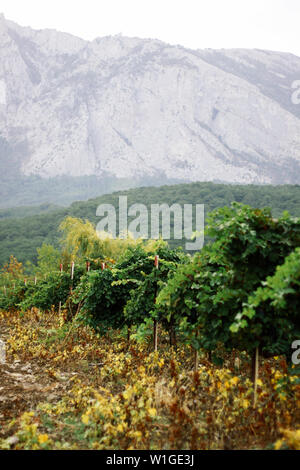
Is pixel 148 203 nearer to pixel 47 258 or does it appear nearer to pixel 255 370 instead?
pixel 47 258

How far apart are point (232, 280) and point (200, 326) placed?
903mm

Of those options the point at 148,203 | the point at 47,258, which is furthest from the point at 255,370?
the point at 148,203

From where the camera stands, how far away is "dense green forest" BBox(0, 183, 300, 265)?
6862cm

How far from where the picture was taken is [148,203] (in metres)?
96.8

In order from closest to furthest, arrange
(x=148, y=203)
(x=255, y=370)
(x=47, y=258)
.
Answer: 1. (x=255, y=370)
2. (x=47, y=258)
3. (x=148, y=203)

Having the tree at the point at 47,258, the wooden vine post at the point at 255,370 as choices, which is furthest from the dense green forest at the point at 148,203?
the wooden vine post at the point at 255,370

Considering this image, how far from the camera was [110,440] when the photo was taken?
4059 millimetres

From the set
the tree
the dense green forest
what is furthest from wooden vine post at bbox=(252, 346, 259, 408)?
the dense green forest

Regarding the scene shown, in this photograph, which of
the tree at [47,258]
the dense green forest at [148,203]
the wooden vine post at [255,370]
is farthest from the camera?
the dense green forest at [148,203]

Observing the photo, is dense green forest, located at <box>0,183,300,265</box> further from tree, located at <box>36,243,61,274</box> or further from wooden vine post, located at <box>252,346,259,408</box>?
wooden vine post, located at <box>252,346,259,408</box>

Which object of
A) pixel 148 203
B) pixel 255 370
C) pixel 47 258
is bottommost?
pixel 47 258

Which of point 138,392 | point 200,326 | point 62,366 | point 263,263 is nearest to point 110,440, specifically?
point 138,392

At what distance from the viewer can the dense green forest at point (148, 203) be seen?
225ft

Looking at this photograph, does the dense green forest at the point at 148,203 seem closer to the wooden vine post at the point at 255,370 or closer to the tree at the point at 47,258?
the tree at the point at 47,258
